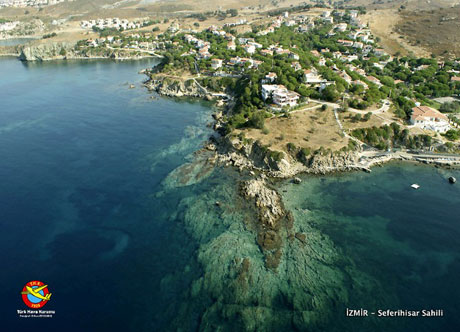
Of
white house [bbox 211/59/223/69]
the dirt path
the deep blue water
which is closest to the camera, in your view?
the deep blue water

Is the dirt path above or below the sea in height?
above

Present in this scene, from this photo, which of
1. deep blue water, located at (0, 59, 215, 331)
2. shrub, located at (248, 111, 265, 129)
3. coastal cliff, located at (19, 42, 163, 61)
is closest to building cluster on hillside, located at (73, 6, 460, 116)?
shrub, located at (248, 111, 265, 129)

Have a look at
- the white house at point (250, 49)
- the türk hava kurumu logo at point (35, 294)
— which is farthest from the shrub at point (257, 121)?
the white house at point (250, 49)

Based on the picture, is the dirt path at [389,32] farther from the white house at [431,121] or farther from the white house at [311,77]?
the white house at [431,121]

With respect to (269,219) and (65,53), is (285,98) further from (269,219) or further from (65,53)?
(65,53)

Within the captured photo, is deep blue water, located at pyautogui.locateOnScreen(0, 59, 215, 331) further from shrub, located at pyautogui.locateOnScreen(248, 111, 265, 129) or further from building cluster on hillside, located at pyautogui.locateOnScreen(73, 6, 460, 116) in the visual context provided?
building cluster on hillside, located at pyautogui.locateOnScreen(73, 6, 460, 116)

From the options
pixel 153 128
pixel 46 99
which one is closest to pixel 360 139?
pixel 153 128

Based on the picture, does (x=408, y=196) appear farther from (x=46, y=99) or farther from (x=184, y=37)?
(x=184, y=37)
